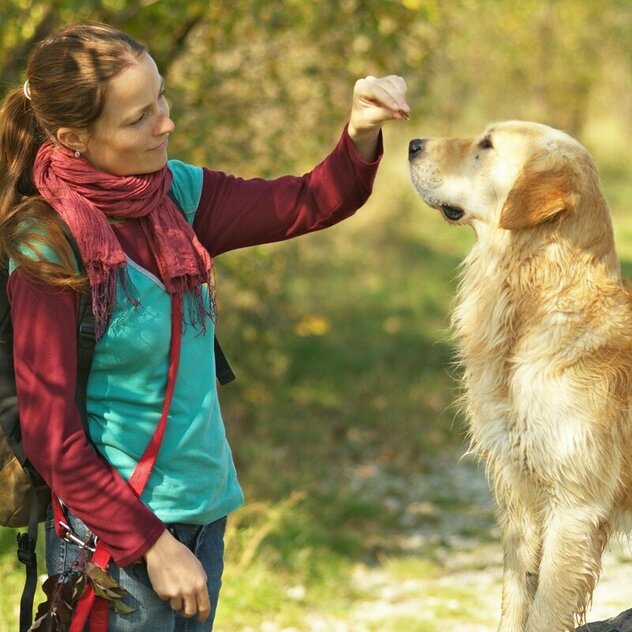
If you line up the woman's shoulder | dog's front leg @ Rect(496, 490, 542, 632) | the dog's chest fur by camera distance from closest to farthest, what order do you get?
the woman's shoulder
the dog's chest fur
dog's front leg @ Rect(496, 490, 542, 632)

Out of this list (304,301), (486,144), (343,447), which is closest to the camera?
(486,144)

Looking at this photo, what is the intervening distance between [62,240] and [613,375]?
1.86m

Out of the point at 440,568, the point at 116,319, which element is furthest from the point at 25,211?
the point at 440,568

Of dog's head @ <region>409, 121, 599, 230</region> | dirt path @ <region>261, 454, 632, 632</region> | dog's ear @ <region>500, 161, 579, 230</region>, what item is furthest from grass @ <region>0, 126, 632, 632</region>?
dog's ear @ <region>500, 161, 579, 230</region>

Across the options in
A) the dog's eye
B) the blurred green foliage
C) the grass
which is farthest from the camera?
the blurred green foliage

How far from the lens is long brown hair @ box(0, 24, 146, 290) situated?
2123 millimetres

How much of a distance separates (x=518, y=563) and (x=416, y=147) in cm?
153

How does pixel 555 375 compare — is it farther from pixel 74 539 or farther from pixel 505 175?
pixel 74 539

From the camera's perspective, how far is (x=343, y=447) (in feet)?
28.1

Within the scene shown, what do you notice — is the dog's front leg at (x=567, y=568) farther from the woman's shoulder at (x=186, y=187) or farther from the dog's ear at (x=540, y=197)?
the woman's shoulder at (x=186, y=187)

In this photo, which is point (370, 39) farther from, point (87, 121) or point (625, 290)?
point (87, 121)

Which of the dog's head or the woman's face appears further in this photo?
the dog's head

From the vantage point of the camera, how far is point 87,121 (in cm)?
224

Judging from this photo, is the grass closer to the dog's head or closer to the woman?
the dog's head
